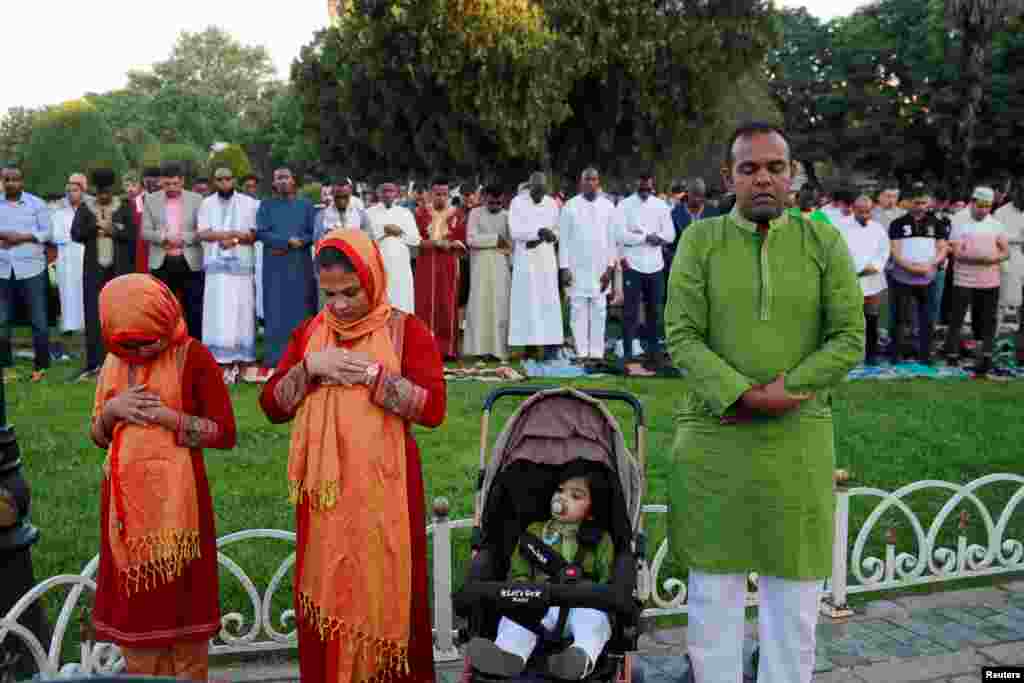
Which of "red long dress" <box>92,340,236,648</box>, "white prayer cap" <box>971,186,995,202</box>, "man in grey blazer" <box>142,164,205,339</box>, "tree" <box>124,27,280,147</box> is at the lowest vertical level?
"red long dress" <box>92,340,236,648</box>

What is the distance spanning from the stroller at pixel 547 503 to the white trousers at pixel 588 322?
7.65m

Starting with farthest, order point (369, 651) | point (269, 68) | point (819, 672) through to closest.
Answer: point (269, 68)
point (819, 672)
point (369, 651)

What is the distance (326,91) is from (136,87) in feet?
196

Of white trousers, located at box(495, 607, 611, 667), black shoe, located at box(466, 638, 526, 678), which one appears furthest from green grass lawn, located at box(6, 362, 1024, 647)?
black shoe, located at box(466, 638, 526, 678)

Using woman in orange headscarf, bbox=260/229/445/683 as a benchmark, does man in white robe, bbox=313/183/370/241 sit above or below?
above

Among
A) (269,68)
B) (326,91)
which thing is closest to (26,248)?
(326,91)

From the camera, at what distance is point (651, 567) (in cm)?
480

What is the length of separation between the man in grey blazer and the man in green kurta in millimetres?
7946

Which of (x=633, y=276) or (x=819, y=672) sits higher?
(x=633, y=276)

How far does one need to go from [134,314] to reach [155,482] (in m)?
0.65

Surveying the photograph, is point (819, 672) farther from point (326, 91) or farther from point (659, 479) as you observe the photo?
Answer: point (326, 91)

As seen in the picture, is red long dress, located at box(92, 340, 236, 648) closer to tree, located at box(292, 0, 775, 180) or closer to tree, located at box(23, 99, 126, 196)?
tree, located at box(292, 0, 775, 180)

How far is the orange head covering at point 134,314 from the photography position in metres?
→ 3.50

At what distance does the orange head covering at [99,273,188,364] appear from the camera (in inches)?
138
